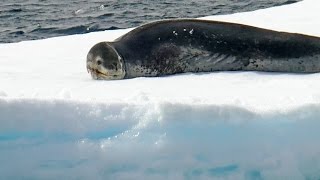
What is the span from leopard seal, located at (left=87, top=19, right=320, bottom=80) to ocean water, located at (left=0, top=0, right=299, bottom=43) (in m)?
7.39

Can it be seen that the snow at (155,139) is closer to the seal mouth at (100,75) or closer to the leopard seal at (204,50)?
the seal mouth at (100,75)

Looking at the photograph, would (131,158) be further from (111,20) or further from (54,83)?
(111,20)

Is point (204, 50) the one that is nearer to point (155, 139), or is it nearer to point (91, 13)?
point (155, 139)

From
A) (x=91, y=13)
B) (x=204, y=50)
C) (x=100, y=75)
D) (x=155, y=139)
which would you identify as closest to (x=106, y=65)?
(x=100, y=75)

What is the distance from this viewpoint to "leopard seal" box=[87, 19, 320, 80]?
5.98m

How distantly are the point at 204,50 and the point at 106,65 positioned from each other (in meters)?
0.70

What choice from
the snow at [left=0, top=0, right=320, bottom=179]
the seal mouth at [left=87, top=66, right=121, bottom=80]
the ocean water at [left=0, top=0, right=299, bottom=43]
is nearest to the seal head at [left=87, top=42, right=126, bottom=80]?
the seal mouth at [left=87, top=66, right=121, bottom=80]

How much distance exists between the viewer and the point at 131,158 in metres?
4.25

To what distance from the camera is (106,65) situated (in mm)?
5902

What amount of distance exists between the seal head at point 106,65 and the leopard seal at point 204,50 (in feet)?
0.03

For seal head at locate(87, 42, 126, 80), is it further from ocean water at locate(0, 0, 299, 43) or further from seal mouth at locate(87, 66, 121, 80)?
ocean water at locate(0, 0, 299, 43)

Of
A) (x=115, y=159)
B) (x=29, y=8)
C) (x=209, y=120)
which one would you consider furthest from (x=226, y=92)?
(x=29, y=8)

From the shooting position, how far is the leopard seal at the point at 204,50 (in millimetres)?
5984

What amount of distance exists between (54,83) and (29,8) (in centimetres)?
1182
